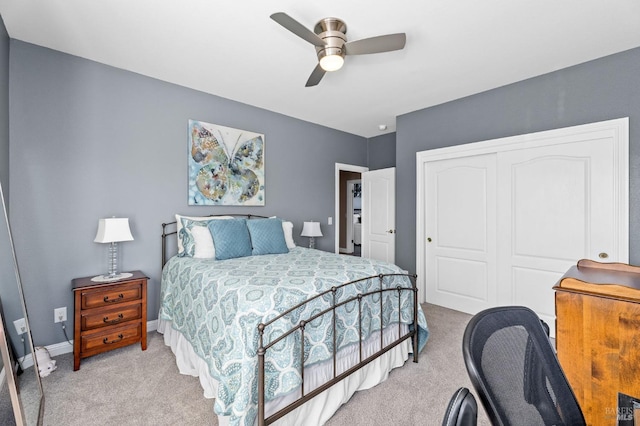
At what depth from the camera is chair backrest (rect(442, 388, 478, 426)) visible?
0.57m

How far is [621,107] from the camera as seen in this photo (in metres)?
2.67

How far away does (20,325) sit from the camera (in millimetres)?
1977

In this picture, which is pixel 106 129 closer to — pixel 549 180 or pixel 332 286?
pixel 332 286

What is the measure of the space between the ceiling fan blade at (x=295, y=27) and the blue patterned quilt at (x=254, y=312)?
1616mm

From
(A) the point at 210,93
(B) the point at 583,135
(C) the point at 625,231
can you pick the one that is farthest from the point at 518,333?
(A) the point at 210,93

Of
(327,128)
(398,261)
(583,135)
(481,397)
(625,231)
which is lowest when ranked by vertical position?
(398,261)

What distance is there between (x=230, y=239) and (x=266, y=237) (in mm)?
402

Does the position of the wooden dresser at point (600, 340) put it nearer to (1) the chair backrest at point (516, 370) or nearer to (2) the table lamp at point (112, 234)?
(1) the chair backrest at point (516, 370)

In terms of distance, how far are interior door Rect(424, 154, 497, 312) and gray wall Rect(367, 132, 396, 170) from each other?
1.28 m

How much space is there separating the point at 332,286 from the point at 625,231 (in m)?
2.68

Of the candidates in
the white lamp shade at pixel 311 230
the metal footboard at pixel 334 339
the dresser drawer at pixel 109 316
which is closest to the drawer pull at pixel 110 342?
the dresser drawer at pixel 109 316

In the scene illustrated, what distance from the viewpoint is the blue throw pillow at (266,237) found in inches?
123

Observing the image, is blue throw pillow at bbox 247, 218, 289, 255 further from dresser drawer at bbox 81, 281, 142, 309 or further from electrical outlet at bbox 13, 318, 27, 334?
electrical outlet at bbox 13, 318, 27, 334

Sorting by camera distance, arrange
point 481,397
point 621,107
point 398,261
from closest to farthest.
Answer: point 481,397
point 621,107
point 398,261
